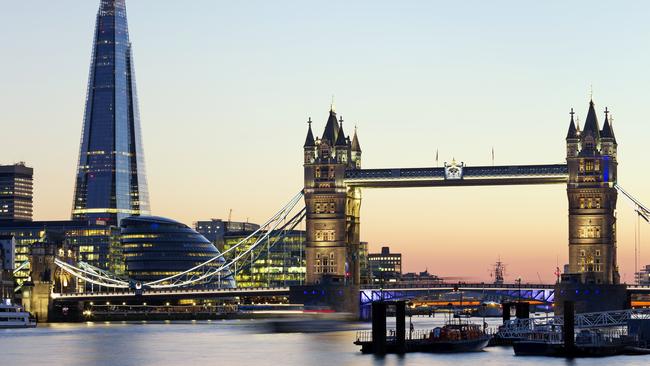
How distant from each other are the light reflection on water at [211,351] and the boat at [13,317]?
50.8 feet

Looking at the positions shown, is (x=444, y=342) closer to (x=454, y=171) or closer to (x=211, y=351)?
(x=211, y=351)

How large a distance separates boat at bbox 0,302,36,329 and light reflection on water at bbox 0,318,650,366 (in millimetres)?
15499

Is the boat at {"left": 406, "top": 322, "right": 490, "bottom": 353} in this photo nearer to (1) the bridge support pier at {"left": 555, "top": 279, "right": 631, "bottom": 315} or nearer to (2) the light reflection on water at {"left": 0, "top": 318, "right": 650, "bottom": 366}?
(2) the light reflection on water at {"left": 0, "top": 318, "right": 650, "bottom": 366}

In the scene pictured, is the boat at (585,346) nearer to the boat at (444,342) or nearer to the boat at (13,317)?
the boat at (444,342)

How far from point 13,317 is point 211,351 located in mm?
70630

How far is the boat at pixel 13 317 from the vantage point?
7667 inches

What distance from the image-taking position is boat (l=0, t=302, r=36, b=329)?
195 m

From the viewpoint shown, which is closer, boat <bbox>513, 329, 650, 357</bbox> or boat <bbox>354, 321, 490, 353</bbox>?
boat <bbox>513, 329, 650, 357</bbox>

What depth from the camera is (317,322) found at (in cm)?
17612

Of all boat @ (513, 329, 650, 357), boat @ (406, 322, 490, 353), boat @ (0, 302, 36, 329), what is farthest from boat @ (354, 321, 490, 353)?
boat @ (0, 302, 36, 329)

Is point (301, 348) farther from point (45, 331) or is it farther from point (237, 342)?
point (45, 331)

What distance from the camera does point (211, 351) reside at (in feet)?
438

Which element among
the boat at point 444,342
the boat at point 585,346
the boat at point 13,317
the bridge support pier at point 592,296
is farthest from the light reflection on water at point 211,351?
the bridge support pier at point 592,296

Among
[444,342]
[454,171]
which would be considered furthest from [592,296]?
[444,342]
